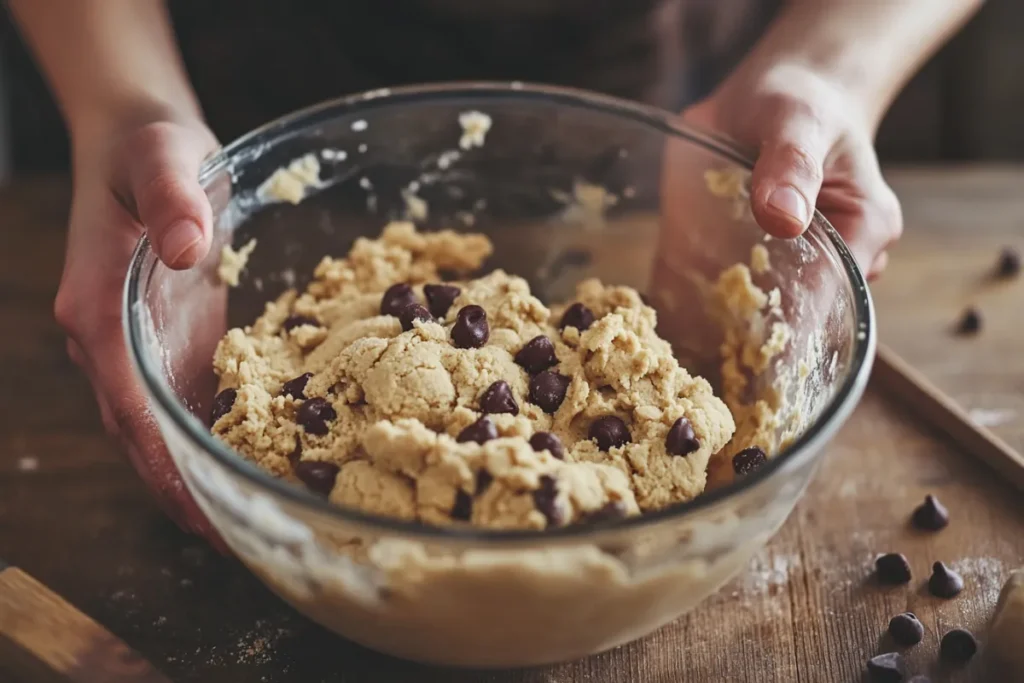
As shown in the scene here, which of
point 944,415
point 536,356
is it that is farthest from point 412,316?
point 944,415

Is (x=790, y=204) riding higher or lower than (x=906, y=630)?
higher

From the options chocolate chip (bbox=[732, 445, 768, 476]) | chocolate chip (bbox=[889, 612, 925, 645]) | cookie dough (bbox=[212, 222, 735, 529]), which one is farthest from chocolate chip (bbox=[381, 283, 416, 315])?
chocolate chip (bbox=[889, 612, 925, 645])

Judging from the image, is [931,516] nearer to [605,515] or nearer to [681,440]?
[681,440]

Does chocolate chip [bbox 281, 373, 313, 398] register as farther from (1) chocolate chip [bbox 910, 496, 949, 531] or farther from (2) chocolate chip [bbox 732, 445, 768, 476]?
(1) chocolate chip [bbox 910, 496, 949, 531]

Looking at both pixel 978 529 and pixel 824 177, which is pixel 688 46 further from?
pixel 978 529

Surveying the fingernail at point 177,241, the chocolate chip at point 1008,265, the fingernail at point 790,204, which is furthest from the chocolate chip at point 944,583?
the fingernail at point 177,241

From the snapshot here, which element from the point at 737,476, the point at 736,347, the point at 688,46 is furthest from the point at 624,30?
the point at 737,476
